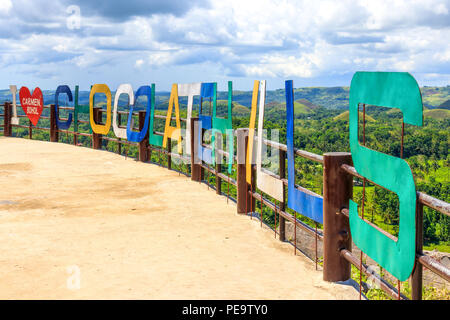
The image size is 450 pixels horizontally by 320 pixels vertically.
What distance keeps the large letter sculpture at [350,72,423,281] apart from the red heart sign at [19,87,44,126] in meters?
15.8

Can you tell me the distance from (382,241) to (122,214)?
14.3ft

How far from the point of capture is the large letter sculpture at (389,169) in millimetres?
3336

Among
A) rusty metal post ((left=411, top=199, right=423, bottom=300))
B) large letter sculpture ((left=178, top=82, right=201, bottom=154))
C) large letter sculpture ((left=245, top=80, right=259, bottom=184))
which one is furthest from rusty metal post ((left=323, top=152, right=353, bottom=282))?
large letter sculpture ((left=178, top=82, right=201, bottom=154))

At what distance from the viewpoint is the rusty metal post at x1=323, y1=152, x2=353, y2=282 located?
453 cm

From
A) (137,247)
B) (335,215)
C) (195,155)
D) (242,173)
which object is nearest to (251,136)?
(242,173)

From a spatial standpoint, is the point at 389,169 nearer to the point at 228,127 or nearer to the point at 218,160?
the point at 228,127

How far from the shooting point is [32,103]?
18766mm

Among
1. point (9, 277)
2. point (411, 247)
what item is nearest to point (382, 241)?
point (411, 247)

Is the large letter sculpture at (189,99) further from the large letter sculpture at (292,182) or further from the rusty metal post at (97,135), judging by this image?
the rusty metal post at (97,135)

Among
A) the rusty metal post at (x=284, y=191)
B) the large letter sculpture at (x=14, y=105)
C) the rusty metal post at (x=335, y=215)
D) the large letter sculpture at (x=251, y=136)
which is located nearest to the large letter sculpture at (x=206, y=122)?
the large letter sculpture at (x=251, y=136)

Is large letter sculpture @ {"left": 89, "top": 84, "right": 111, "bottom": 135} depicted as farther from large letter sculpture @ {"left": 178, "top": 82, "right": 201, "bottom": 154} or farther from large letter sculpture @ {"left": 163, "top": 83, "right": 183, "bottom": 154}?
large letter sculpture @ {"left": 178, "top": 82, "right": 201, "bottom": 154}

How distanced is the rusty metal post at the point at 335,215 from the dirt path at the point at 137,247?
6.7 inches

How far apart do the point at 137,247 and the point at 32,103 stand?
47.8 feet

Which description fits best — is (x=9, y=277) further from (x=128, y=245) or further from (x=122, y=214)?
(x=122, y=214)
